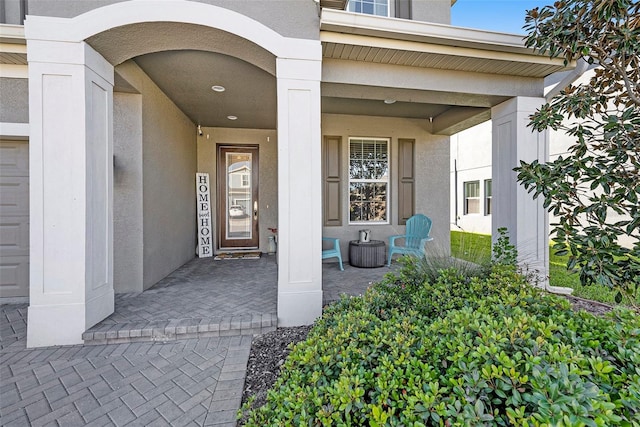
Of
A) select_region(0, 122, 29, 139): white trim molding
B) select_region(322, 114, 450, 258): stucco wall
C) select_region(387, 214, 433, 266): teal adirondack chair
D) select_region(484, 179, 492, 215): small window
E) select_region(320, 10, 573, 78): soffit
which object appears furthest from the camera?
select_region(484, 179, 492, 215): small window

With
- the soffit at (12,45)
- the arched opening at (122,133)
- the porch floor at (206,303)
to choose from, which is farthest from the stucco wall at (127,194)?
the soffit at (12,45)

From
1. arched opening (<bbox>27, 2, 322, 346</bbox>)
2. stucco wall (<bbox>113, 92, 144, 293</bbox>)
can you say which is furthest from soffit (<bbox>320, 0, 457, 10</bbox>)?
stucco wall (<bbox>113, 92, 144, 293</bbox>)

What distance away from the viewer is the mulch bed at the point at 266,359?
198cm

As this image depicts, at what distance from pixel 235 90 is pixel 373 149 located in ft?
9.99

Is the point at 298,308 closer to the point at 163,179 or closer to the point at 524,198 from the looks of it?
the point at 163,179

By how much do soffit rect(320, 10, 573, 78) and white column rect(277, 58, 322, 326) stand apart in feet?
1.65

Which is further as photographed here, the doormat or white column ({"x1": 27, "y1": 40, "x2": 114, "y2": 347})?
the doormat

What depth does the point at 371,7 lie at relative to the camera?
14.2 feet

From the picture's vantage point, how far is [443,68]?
3600 mm

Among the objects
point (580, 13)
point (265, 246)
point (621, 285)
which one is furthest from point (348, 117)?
point (621, 285)

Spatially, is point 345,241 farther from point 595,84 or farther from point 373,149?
point 595,84

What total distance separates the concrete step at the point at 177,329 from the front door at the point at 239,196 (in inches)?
152

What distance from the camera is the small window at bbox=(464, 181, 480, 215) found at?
38.9 ft

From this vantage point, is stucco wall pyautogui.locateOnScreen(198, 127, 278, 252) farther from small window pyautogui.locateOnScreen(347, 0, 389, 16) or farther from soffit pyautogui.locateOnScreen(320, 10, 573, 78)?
soffit pyautogui.locateOnScreen(320, 10, 573, 78)
